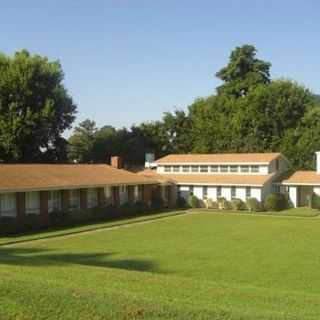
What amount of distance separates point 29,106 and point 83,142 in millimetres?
22652

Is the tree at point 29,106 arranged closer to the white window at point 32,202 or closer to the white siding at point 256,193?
the white window at point 32,202

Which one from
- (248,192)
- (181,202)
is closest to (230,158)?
(248,192)

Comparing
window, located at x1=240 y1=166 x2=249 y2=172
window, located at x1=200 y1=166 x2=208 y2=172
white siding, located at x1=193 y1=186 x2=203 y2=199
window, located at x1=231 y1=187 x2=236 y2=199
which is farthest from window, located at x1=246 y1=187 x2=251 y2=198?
window, located at x1=200 y1=166 x2=208 y2=172

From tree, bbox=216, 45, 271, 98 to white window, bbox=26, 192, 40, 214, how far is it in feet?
159

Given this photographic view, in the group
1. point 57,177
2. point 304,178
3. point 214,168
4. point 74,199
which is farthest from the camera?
point 214,168

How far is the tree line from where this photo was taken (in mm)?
54781

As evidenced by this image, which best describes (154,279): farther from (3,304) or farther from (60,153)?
(60,153)

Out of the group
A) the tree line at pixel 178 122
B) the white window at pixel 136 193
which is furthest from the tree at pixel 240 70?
the white window at pixel 136 193

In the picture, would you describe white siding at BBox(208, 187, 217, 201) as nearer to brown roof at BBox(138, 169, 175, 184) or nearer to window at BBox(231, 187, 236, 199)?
window at BBox(231, 187, 236, 199)

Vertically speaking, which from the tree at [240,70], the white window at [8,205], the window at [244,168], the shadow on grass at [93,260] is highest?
the tree at [240,70]

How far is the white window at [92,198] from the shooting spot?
137ft

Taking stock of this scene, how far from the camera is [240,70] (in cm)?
8219

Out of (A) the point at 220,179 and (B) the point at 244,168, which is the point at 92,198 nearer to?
(A) the point at 220,179

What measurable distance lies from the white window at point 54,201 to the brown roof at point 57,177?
890mm
